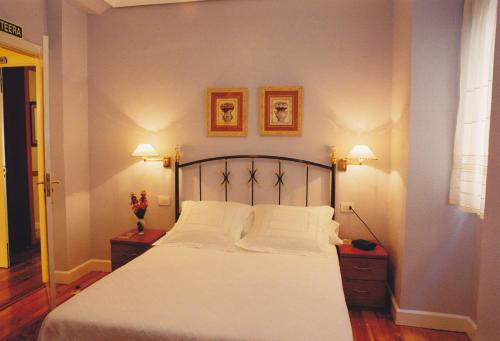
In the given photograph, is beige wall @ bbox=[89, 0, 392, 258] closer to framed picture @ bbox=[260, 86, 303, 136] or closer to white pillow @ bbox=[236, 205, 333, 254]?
framed picture @ bbox=[260, 86, 303, 136]

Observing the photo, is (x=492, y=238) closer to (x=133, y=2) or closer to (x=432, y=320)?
(x=432, y=320)

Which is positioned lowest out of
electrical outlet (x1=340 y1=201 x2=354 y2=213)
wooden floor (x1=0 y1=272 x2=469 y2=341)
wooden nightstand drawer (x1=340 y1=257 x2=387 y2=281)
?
wooden floor (x1=0 y1=272 x2=469 y2=341)

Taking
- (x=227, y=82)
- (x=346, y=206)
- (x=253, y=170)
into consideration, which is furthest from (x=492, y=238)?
(x=227, y=82)

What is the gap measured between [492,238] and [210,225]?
6.37 feet

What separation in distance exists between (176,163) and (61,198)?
1.17 m

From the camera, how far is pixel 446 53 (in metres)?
2.38

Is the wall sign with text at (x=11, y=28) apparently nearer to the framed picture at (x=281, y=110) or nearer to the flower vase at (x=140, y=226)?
the flower vase at (x=140, y=226)

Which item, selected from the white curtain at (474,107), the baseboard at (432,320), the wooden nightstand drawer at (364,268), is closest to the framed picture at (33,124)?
the wooden nightstand drawer at (364,268)

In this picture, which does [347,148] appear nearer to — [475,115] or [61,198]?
[475,115]

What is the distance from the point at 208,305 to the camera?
1.66 m

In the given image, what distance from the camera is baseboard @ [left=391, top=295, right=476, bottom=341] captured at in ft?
8.10

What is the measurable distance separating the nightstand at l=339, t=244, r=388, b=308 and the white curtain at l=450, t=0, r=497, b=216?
0.76 m

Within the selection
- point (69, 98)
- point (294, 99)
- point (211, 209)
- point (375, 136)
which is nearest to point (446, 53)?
point (375, 136)

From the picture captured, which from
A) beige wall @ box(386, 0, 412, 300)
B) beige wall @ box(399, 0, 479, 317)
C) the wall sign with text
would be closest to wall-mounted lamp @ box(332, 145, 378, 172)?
beige wall @ box(386, 0, 412, 300)
